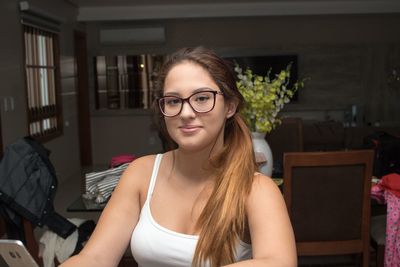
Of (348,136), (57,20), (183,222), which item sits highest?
(57,20)

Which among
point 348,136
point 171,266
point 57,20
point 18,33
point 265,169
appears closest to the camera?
point 171,266

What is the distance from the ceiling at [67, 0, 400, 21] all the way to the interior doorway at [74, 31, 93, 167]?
448 millimetres

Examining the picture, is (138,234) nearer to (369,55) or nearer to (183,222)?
(183,222)

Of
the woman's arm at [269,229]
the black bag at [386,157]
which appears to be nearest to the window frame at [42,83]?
the black bag at [386,157]

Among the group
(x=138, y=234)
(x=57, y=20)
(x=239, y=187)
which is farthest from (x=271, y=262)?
(x=57, y=20)

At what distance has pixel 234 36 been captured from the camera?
681 centimetres

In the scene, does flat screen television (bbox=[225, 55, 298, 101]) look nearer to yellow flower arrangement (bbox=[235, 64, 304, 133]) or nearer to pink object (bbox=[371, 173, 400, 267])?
yellow flower arrangement (bbox=[235, 64, 304, 133])

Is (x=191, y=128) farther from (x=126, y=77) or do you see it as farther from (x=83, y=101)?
(x=83, y=101)

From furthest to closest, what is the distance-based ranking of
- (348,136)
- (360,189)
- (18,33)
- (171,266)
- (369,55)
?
(369,55) < (348,136) < (18,33) < (360,189) < (171,266)

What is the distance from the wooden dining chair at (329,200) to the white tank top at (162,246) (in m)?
0.94

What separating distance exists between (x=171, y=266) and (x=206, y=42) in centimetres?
602

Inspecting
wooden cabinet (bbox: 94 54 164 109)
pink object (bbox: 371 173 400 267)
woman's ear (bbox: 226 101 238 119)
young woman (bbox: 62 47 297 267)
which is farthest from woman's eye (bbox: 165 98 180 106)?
wooden cabinet (bbox: 94 54 164 109)

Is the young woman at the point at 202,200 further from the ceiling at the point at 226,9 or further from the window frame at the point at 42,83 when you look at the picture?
the ceiling at the point at 226,9

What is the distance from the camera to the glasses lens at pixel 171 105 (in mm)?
1043
